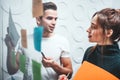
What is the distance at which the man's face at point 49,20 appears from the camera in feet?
4.81

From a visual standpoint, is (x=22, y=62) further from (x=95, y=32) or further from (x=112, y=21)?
(x=112, y=21)

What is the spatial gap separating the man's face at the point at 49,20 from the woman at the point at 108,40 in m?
0.26

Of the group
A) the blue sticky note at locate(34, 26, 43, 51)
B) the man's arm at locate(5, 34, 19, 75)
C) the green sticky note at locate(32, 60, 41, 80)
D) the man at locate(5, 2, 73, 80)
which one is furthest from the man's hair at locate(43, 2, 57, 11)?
the man's arm at locate(5, 34, 19, 75)

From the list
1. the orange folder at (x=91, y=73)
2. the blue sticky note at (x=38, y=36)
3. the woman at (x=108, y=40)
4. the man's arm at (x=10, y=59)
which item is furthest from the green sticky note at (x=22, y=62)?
the woman at (x=108, y=40)

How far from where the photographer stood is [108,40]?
1.27 m

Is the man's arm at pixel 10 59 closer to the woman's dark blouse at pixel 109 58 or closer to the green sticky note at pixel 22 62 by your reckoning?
the green sticky note at pixel 22 62

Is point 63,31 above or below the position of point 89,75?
above

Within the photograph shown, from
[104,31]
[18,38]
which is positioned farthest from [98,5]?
[18,38]

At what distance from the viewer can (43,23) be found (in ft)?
4.98

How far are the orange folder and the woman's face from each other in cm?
13

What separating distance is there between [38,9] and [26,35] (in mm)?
235

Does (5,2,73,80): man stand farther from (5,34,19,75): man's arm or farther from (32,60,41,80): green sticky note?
(5,34,19,75): man's arm

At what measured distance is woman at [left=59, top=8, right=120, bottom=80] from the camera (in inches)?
49.1

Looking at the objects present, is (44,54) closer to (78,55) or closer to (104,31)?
(78,55)
